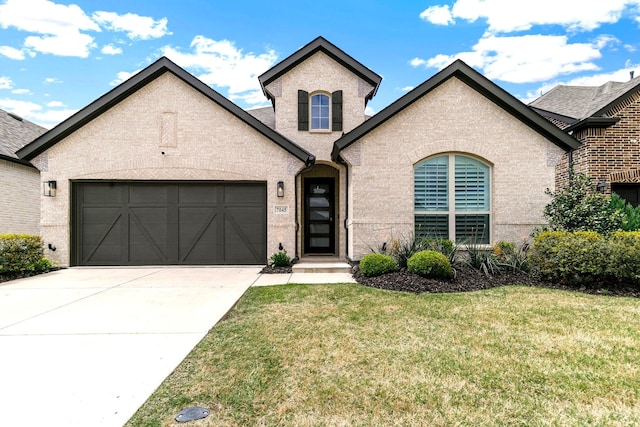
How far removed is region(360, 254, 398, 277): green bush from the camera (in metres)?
7.05

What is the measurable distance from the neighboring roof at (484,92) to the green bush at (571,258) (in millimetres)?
3142

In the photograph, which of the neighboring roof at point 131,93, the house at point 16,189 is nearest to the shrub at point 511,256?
the neighboring roof at point 131,93

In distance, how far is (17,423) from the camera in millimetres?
2262

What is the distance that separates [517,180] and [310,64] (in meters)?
7.25

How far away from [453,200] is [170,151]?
804cm

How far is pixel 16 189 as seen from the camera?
11.8 m

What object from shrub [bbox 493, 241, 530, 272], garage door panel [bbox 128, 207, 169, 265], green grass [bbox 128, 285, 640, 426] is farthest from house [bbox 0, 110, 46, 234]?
shrub [bbox 493, 241, 530, 272]

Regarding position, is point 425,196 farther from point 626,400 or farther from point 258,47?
point 258,47

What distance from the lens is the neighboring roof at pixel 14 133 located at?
11466 mm

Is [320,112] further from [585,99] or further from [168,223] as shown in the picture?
[585,99]

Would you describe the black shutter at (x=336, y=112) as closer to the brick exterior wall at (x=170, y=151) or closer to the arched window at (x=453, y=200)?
the brick exterior wall at (x=170, y=151)

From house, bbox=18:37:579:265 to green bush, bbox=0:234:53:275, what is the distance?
2.05 ft

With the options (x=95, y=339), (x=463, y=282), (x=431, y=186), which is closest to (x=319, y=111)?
(x=431, y=186)

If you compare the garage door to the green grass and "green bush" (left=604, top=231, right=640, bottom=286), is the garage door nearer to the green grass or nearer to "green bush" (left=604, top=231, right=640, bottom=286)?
the green grass
